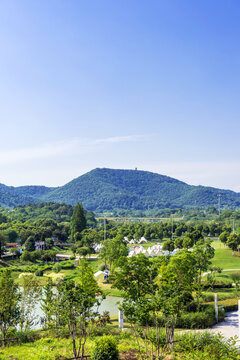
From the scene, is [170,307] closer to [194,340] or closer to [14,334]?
[194,340]

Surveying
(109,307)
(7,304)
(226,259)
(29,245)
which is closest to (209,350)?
(7,304)

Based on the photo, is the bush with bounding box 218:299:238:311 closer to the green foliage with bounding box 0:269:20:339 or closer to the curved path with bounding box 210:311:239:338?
the curved path with bounding box 210:311:239:338

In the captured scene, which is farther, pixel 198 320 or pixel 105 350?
pixel 198 320

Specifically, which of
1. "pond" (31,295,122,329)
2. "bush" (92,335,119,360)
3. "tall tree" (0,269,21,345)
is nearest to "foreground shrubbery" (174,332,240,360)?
"bush" (92,335,119,360)

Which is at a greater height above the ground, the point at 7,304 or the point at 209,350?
the point at 7,304

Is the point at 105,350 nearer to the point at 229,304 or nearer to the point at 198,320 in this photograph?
the point at 198,320

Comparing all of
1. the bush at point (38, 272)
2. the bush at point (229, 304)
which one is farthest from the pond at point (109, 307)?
the bush at point (38, 272)

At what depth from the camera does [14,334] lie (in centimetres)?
1141

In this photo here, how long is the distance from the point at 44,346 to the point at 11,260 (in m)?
34.4

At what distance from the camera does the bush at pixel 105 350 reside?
26.0 feet

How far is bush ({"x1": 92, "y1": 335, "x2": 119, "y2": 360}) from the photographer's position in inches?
312

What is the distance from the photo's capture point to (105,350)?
7.96m

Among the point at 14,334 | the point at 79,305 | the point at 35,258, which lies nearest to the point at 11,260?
the point at 35,258

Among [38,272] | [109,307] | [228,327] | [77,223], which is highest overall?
[77,223]
